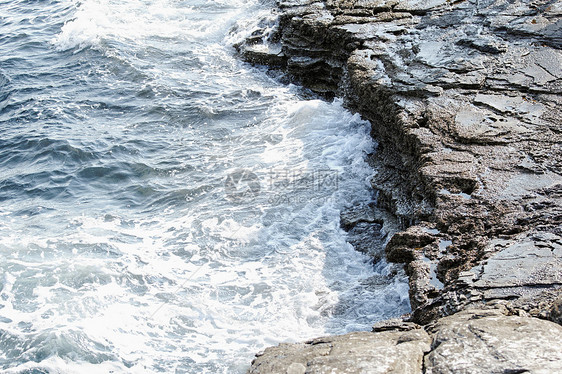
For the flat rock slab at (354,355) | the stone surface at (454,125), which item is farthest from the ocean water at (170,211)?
the flat rock slab at (354,355)

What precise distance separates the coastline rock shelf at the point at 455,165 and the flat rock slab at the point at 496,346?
11 mm

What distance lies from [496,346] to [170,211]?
566 cm

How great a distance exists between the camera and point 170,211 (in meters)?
8.41

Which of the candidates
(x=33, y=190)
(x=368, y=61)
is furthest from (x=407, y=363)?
(x=33, y=190)

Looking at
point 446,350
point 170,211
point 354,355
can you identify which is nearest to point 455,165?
point 446,350

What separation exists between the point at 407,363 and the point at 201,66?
10.5m

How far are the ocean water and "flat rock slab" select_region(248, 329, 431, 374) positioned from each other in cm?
123

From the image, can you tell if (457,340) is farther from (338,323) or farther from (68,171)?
(68,171)

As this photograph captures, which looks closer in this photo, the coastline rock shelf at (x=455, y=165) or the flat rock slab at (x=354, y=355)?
the flat rock slab at (x=354, y=355)

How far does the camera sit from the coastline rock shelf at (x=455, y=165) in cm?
406

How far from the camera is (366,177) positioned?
8.48 m

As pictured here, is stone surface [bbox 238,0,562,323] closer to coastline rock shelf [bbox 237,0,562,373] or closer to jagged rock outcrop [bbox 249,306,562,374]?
coastline rock shelf [bbox 237,0,562,373]

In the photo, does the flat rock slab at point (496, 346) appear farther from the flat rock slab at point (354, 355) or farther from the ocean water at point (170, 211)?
the ocean water at point (170, 211)

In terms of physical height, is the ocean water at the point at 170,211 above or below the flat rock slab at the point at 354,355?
below
